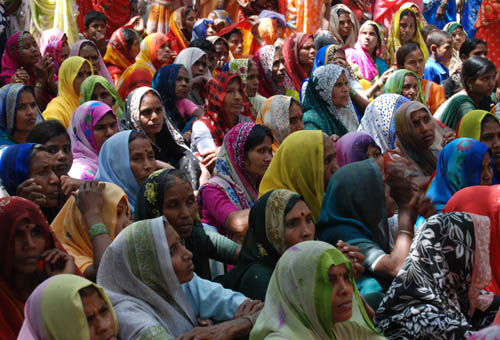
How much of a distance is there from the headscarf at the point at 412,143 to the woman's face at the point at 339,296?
10.7 ft

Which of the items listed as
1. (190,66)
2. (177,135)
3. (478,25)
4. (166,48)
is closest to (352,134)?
(177,135)

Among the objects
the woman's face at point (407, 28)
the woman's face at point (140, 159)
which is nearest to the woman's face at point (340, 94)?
the woman's face at point (140, 159)

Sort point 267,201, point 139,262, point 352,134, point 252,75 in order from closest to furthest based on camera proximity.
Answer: point 139,262 < point 267,201 < point 352,134 < point 252,75

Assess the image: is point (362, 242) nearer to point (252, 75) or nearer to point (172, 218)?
point (172, 218)

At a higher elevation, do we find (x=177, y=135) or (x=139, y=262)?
(x=139, y=262)

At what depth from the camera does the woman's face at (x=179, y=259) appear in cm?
329

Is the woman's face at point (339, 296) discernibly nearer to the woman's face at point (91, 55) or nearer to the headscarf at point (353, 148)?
the headscarf at point (353, 148)

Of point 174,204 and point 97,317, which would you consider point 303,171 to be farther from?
point 97,317

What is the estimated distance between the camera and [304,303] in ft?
9.89

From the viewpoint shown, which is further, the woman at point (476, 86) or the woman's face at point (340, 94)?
the woman at point (476, 86)

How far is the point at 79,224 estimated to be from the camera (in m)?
4.19

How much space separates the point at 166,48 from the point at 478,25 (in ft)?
16.1

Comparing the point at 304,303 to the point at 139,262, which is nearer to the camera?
the point at 304,303

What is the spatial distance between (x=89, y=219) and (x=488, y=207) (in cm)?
205
